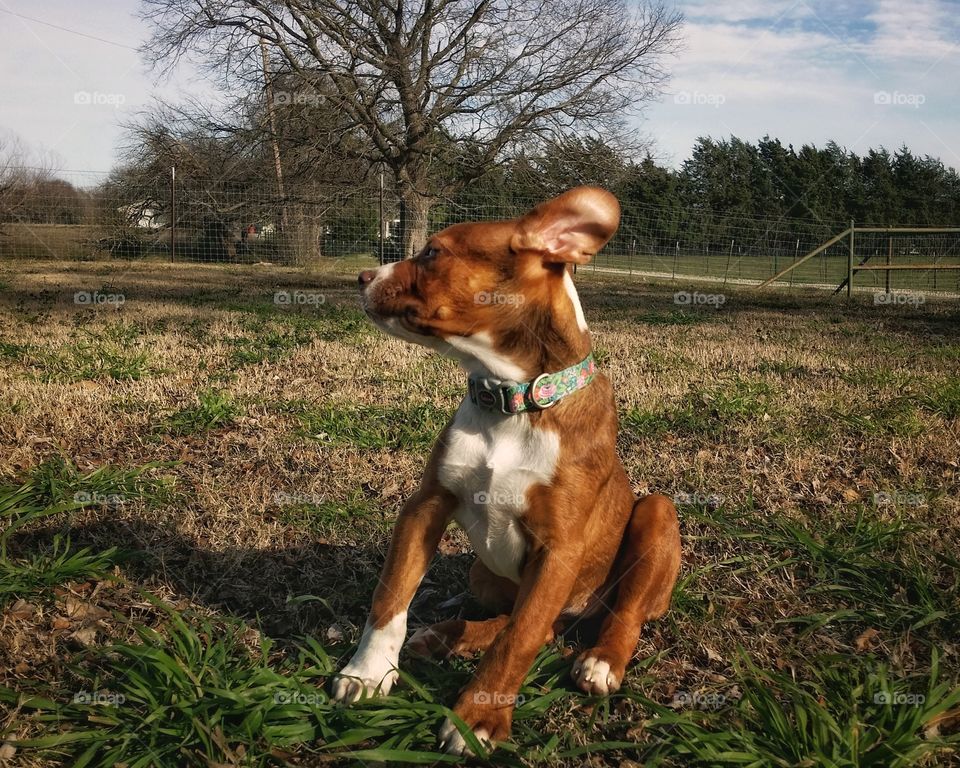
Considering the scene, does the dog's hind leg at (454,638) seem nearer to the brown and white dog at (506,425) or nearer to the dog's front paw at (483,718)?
the brown and white dog at (506,425)

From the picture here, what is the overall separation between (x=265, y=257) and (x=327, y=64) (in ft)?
23.7

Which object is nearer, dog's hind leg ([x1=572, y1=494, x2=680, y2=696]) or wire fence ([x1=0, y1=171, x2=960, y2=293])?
dog's hind leg ([x1=572, y1=494, x2=680, y2=696])

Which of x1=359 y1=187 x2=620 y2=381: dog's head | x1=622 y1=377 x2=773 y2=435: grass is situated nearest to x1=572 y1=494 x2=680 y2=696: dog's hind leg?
x1=359 y1=187 x2=620 y2=381: dog's head

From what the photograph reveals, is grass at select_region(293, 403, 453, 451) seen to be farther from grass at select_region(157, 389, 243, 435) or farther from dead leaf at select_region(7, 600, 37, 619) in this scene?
dead leaf at select_region(7, 600, 37, 619)

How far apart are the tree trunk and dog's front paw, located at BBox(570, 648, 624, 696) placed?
64.6 ft

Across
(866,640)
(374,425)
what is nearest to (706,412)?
(374,425)

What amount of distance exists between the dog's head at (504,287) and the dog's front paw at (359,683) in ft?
3.38

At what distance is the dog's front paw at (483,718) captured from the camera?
7.50 ft

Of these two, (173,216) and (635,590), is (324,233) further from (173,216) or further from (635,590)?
(635,590)

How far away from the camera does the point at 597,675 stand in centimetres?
258

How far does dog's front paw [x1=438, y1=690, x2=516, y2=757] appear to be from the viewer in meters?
2.29

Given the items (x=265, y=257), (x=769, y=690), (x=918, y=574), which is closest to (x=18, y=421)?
(x=769, y=690)

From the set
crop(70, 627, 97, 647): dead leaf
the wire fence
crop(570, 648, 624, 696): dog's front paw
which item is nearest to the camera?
crop(570, 648, 624, 696): dog's front paw

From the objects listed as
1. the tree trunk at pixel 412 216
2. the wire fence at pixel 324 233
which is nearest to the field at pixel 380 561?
the tree trunk at pixel 412 216
